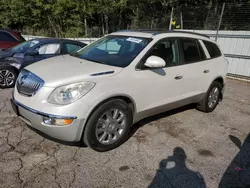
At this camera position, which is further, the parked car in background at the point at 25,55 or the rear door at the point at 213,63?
the parked car in background at the point at 25,55

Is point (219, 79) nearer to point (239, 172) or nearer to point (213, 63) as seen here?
point (213, 63)

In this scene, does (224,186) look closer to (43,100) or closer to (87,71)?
(87,71)

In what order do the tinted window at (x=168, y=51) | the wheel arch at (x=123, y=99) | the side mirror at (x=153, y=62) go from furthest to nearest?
the tinted window at (x=168, y=51) → the side mirror at (x=153, y=62) → the wheel arch at (x=123, y=99)

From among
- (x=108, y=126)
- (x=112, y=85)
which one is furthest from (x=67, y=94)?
(x=108, y=126)

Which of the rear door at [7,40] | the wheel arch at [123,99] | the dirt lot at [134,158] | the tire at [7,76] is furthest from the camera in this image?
the rear door at [7,40]

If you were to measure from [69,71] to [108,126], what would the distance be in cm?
93

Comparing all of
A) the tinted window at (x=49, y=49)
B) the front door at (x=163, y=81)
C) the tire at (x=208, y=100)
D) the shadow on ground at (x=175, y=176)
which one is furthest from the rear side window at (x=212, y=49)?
the tinted window at (x=49, y=49)

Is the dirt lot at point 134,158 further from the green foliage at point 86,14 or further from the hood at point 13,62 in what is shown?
the green foliage at point 86,14

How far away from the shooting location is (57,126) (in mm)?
2541

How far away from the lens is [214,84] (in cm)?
454

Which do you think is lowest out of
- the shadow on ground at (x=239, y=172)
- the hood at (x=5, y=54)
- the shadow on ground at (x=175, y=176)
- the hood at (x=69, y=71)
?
the shadow on ground at (x=239, y=172)

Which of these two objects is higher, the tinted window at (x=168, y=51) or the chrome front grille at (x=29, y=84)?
the tinted window at (x=168, y=51)

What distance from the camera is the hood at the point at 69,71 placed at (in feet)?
8.57

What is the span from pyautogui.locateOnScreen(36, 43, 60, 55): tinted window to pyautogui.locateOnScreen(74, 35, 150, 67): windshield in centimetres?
241
